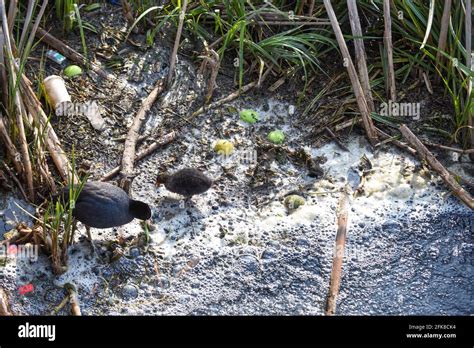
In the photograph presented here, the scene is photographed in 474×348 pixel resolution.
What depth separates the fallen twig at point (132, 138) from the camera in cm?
507

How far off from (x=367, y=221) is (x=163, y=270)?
1.17 meters

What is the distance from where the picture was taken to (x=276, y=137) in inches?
212

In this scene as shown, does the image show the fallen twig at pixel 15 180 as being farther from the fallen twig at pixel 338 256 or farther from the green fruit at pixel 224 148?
the fallen twig at pixel 338 256

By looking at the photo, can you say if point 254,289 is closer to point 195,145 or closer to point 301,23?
point 195,145

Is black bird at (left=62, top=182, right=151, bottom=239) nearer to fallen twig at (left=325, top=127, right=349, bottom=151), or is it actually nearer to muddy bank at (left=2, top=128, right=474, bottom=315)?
muddy bank at (left=2, top=128, right=474, bottom=315)

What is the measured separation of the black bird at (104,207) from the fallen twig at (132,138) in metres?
0.27

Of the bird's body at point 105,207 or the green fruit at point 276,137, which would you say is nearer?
the bird's body at point 105,207

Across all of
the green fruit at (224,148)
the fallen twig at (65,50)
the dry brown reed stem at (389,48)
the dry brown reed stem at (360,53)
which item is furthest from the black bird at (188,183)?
the dry brown reed stem at (389,48)

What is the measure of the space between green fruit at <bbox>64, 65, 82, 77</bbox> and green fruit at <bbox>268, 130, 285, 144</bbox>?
1.25 meters

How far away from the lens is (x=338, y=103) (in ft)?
18.4

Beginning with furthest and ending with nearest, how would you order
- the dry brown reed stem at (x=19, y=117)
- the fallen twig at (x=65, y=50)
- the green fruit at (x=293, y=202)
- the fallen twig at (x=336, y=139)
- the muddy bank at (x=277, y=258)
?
the fallen twig at (x=65, y=50), the fallen twig at (x=336, y=139), the green fruit at (x=293, y=202), the dry brown reed stem at (x=19, y=117), the muddy bank at (x=277, y=258)

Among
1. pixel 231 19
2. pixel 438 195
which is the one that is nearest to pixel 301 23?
pixel 231 19

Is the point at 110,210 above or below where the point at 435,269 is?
above

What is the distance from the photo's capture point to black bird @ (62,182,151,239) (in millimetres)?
4625
